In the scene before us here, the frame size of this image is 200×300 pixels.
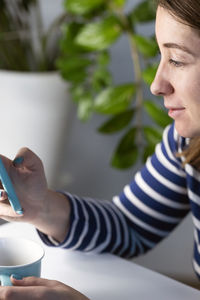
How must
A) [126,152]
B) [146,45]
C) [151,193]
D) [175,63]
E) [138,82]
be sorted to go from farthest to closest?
[126,152] < [138,82] < [146,45] < [151,193] < [175,63]

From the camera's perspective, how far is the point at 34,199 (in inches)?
37.9

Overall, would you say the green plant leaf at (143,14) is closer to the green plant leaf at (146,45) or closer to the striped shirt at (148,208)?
the green plant leaf at (146,45)

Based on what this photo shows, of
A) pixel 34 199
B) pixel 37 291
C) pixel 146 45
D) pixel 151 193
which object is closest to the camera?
pixel 37 291

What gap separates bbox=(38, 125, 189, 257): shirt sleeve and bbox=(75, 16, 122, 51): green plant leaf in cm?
66

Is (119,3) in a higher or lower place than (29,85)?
higher

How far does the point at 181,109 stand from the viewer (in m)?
0.89

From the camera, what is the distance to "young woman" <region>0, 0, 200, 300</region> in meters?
0.83

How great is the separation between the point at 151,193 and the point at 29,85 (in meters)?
0.84

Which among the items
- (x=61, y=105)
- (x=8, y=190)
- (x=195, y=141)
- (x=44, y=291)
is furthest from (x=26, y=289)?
(x=61, y=105)

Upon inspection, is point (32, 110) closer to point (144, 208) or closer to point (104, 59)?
point (104, 59)

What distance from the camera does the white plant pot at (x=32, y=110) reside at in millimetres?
1826

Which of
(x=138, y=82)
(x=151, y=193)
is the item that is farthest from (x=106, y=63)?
(x=151, y=193)

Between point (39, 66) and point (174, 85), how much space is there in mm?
1083

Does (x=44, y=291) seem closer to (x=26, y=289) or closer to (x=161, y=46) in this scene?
(x=26, y=289)
